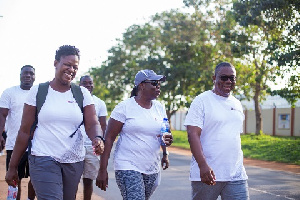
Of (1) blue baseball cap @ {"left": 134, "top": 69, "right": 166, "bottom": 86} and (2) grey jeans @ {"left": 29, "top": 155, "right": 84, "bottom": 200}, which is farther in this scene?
(1) blue baseball cap @ {"left": 134, "top": 69, "right": 166, "bottom": 86}

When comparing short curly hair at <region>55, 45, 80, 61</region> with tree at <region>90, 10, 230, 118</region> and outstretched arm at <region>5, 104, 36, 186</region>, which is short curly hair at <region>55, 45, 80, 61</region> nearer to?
outstretched arm at <region>5, 104, 36, 186</region>

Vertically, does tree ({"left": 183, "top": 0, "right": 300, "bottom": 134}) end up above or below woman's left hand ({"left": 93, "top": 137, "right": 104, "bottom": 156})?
above

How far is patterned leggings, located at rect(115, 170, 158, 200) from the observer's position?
477 cm

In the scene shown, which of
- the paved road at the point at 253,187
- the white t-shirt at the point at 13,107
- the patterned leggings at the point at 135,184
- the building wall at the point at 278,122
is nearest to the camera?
the patterned leggings at the point at 135,184

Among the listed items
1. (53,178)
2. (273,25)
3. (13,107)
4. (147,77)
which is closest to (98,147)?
(53,178)

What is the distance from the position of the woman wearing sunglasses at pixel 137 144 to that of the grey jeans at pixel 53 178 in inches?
28.1

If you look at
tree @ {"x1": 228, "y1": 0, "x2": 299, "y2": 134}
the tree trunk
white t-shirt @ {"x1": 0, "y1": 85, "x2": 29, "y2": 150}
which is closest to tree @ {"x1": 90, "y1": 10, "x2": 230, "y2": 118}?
the tree trunk

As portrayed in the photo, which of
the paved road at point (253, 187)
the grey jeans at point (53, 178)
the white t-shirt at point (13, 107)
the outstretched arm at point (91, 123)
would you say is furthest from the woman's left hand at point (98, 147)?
the paved road at point (253, 187)

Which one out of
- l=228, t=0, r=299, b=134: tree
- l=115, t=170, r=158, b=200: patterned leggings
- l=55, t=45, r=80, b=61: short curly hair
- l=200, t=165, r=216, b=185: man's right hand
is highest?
l=228, t=0, r=299, b=134: tree

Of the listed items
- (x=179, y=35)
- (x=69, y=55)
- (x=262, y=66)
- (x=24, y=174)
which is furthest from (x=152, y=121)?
(x=179, y=35)

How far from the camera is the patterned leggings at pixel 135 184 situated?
15.6 ft

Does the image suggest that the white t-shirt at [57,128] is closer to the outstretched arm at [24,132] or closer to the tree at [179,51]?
the outstretched arm at [24,132]

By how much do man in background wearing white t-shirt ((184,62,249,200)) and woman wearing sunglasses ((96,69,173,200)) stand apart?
447 millimetres

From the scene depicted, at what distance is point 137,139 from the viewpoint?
5016 millimetres
